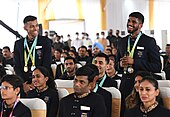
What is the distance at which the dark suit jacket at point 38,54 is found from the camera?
14.7 feet

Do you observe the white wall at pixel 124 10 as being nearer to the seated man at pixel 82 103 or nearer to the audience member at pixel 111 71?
the audience member at pixel 111 71

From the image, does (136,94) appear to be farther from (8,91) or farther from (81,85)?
(8,91)

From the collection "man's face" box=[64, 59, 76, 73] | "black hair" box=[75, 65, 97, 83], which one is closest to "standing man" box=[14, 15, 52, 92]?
"black hair" box=[75, 65, 97, 83]

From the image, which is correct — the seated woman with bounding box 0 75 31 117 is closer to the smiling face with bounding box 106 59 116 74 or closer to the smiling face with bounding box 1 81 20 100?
the smiling face with bounding box 1 81 20 100

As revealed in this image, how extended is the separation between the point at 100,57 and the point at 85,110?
4.74 feet

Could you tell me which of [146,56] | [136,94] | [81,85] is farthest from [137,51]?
[81,85]

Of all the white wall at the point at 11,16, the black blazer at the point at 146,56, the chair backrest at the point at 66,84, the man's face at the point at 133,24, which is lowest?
the chair backrest at the point at 66,84

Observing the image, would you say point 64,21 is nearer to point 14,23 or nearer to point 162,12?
point 14,23

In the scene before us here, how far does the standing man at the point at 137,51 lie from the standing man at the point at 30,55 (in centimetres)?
99

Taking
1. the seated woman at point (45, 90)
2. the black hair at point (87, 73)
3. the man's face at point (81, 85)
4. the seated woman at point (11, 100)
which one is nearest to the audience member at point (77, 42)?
the seated woman at point (45, 90)

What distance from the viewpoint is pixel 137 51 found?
392 cm

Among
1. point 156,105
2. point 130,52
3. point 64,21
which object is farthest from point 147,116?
point 64,21

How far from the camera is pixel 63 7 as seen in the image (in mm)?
18203

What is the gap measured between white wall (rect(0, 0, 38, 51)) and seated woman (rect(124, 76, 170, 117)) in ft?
43.5
